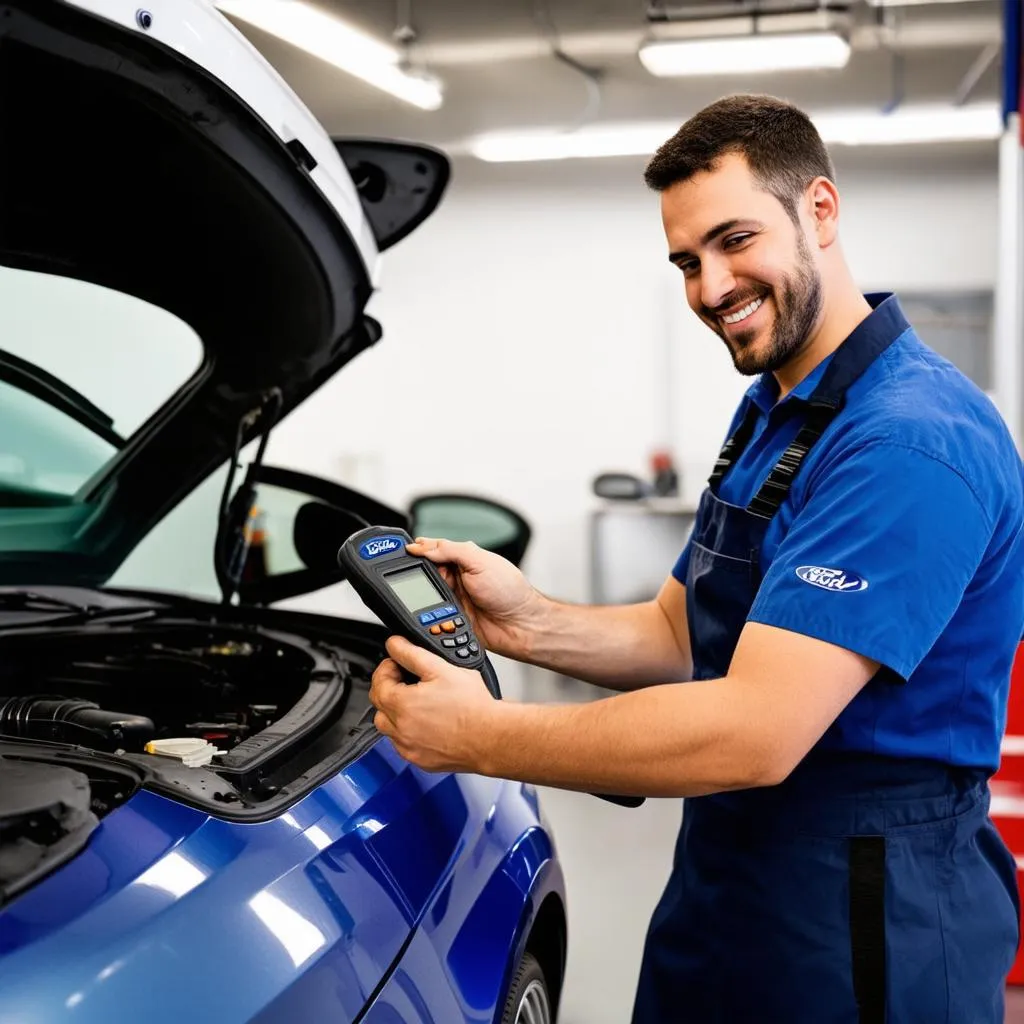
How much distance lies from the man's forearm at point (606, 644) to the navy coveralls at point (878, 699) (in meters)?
0.26

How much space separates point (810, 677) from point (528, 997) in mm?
857

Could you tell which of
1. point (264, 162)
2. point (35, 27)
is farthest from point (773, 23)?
point (35, 27)

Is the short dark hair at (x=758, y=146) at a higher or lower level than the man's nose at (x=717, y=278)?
higher

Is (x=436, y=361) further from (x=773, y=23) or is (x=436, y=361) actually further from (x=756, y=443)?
(x=756, y=443)

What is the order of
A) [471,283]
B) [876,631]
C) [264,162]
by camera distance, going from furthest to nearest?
[471,283] < [264,162] < [876,631]

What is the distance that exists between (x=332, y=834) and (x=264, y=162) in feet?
2.99

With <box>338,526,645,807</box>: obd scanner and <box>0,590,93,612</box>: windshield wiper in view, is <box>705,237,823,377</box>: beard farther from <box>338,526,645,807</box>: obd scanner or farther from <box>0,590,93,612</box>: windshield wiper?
<box>0,590,93,612</box>: windshield wiper

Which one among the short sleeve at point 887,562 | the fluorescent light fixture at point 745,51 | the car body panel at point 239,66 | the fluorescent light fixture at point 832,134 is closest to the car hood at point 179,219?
the car body panel at point 239,66

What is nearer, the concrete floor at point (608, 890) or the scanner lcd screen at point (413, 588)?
the scanner lcd screen at point (413, 588)

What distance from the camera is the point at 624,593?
7.29m

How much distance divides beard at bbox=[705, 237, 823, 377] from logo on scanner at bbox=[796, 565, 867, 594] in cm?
34

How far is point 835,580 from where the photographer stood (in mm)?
1140

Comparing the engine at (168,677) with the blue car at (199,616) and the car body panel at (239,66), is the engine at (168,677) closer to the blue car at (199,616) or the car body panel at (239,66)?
the blue car at (199,616)

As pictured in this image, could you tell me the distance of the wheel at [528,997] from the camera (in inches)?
61.5
